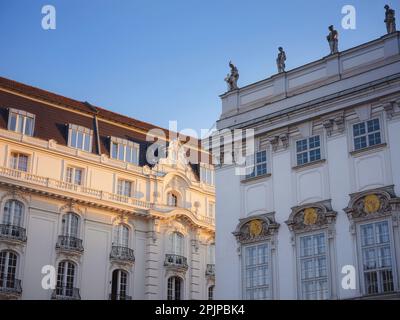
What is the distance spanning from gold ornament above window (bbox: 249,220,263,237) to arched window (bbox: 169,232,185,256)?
79.6 ft

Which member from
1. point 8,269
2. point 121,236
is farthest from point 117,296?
point 8,269

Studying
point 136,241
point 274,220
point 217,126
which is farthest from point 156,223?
point 274,220

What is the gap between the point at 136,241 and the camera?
54719mm

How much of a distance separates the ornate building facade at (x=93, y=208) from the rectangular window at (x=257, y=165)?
19856 mm

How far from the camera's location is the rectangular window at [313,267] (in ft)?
98.8

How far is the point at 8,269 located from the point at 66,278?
451 cm

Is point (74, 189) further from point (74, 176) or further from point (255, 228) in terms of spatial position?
point (255, 228)

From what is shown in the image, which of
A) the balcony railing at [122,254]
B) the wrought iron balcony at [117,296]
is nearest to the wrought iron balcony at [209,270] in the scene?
the balcony railing at [122,254]

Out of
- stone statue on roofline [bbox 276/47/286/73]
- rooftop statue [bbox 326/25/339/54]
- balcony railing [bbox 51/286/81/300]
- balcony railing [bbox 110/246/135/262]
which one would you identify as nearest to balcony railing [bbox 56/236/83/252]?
balcony railing [bbox 51/286/81/300]

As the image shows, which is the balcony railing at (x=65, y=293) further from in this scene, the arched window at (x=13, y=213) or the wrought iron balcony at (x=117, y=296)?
the arched window at (x=13, y=213)

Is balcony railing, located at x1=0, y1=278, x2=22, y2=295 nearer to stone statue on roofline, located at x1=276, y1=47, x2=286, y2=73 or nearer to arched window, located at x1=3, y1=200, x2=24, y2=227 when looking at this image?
arched window, located at x1=3, y1=200, x2=24, y2=227

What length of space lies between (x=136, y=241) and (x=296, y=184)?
2483 centimetres

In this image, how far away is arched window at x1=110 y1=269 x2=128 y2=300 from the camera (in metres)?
52.5

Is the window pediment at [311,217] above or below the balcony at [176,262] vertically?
below
